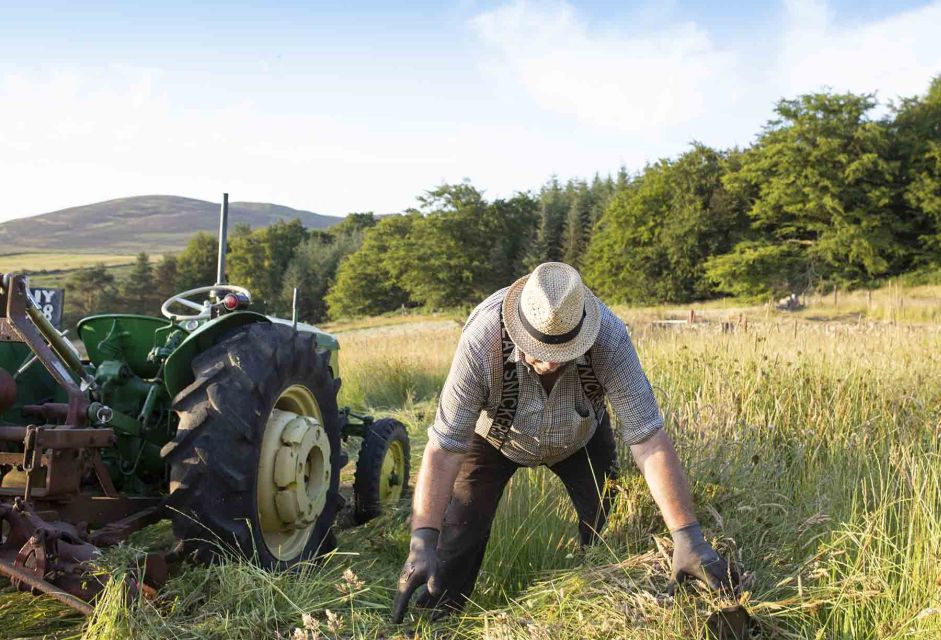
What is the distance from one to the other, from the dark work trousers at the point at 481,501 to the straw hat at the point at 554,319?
0.75 metres

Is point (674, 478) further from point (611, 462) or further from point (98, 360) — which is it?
point (98, 360)

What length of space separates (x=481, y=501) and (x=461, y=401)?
2.18 feet

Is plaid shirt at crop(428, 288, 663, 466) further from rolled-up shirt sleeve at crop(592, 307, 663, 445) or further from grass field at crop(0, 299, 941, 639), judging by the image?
grass field at crop(0, 299, 941, 639)

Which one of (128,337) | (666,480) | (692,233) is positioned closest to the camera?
(666,480)

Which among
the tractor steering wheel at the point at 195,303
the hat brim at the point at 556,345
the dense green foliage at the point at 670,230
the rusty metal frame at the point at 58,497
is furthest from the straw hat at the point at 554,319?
the dense green foliage at the point at 670,230

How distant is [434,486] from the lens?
8.80 feet

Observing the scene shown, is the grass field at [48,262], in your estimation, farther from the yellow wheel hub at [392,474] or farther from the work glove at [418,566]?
the work glove at [418,566]

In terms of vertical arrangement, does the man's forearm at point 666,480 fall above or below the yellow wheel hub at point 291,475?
above

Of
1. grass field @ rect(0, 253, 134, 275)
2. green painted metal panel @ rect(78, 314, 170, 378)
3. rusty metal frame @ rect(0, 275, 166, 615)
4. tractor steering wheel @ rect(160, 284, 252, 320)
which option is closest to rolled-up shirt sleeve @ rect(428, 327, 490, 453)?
rusty metal frame @ rect(0, 275, 166, 615)

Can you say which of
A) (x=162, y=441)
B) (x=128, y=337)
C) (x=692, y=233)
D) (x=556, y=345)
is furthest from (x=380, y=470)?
(x=692, y=233)

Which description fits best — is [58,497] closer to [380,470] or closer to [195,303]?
[195,303]

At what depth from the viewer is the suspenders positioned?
2781 mm

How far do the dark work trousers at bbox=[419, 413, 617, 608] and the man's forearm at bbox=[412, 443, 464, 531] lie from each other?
1.47 feet

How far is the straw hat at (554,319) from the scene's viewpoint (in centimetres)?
253
